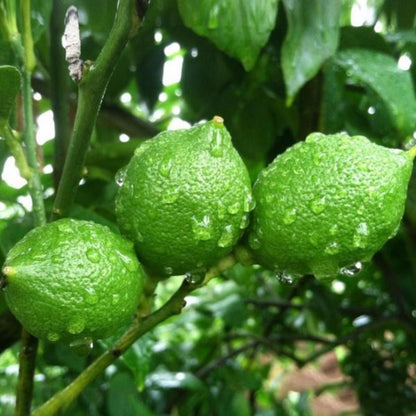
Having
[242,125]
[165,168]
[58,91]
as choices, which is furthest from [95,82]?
[242,125]

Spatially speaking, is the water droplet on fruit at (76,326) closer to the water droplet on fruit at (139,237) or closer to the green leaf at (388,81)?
the water droplet on fruit at (139,237)

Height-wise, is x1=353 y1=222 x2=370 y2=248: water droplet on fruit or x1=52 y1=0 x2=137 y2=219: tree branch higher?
x1=52 y1=0 x2=137 y2=219: tree branch

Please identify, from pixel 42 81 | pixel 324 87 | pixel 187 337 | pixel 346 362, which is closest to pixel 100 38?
pixel 42 81

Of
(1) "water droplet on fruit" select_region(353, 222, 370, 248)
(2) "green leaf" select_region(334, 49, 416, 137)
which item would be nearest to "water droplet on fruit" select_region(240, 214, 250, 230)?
(1) "water droplet on fruit" select_region(353, 222, 370, 248)

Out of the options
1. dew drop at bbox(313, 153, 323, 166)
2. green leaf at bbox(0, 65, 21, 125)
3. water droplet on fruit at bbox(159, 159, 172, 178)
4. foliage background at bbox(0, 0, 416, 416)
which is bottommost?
foliage background at bbox(0, 0, 416, 416)

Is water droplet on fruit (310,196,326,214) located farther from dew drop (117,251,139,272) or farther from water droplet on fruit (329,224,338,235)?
dew drop (117,251,139,272)

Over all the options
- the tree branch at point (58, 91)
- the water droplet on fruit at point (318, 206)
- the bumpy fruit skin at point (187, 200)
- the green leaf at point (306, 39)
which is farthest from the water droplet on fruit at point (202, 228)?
the tree branch at point (58, 91)

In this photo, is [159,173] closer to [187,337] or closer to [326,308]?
[326,308]

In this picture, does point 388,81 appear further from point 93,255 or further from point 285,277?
point 93,255
